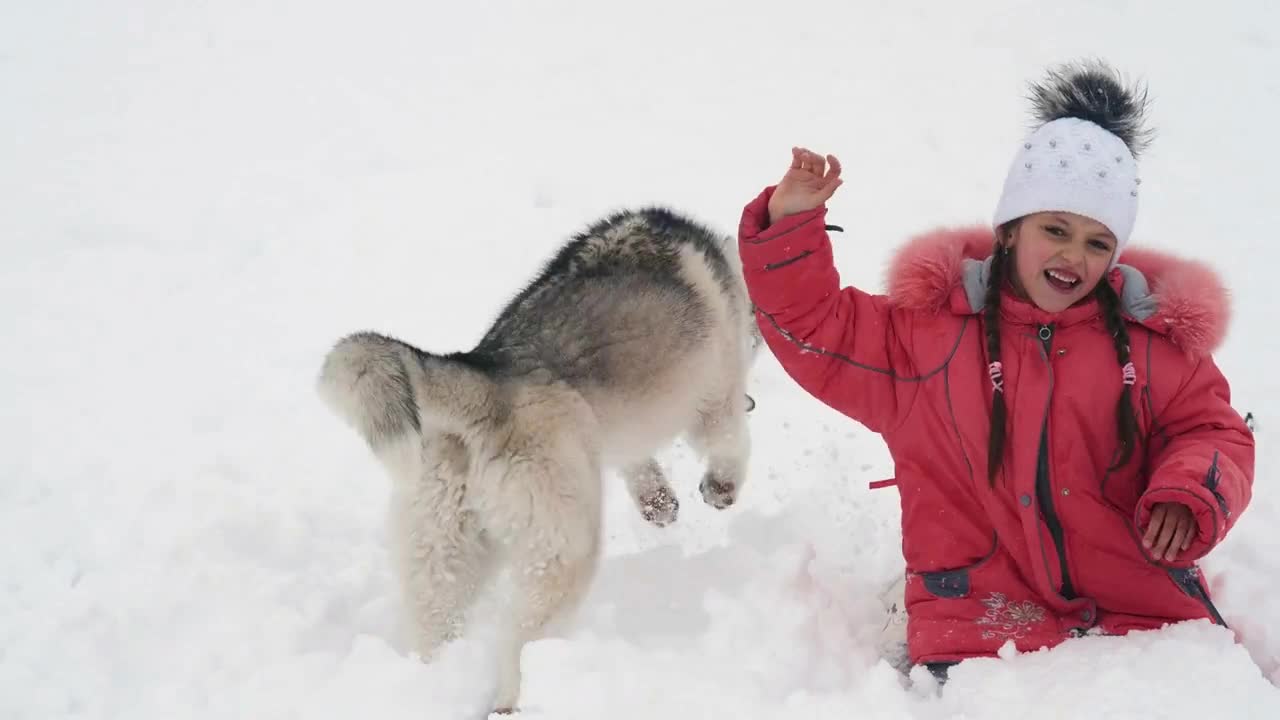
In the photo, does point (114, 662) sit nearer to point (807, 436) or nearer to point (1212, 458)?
point (807, 436)

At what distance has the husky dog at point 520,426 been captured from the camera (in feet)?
9.17

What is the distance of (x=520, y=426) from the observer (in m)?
2.93

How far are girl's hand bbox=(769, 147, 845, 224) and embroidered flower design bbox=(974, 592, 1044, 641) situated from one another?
1.31 m

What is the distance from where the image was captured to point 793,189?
244 centimetres

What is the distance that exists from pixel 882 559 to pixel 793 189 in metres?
1.67

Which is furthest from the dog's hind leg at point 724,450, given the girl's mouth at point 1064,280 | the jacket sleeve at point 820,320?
the girl's mouth at point 1064,280

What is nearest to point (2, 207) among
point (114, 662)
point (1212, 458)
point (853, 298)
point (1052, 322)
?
point (114, 662)

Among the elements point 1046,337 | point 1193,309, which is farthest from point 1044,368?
point 1193,309

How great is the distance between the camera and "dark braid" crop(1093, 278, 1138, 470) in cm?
236

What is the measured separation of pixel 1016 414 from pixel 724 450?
1811 mm

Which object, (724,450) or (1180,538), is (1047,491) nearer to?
(1180,538)

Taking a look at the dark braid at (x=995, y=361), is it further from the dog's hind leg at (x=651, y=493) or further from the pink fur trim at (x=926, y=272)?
the dog's hind leg at (x=651, y=493)

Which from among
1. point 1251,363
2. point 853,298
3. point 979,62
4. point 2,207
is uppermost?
point 2,207

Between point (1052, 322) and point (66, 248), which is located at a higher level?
point (66, 248)
